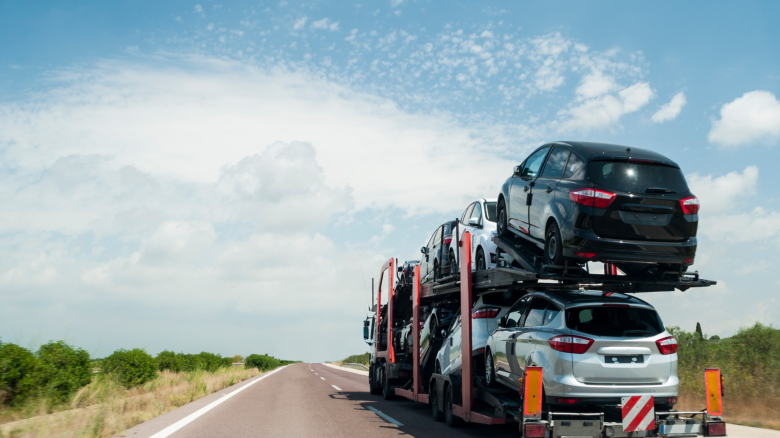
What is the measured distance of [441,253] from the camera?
12.8 metres

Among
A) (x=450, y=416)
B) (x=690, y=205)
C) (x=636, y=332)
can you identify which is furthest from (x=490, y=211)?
(x=636, y=332)

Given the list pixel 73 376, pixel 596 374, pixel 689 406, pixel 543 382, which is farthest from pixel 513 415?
pixel 73 376

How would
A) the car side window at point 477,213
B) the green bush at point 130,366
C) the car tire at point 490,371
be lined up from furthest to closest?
the green bush at point 130,366
the car side window at point 477,213
the car tire at point 490,371

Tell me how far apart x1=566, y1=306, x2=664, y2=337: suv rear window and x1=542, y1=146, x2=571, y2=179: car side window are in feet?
6.02

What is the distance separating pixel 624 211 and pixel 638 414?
2.25m

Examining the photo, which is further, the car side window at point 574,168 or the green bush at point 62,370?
the green bush at point 62,370

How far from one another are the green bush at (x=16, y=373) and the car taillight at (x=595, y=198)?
1102cm

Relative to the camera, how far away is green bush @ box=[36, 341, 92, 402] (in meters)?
12.6

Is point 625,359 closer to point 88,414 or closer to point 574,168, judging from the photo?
point 574,168

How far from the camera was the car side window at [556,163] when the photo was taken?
7703 mm

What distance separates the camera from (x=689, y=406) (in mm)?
11539

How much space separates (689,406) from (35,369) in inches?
522

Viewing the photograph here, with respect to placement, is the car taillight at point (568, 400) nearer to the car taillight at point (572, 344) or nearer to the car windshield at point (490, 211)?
the car taillight at point (572, 344)

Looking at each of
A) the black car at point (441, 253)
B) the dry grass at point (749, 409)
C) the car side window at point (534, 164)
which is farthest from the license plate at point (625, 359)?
the black car at point (441, 253)
